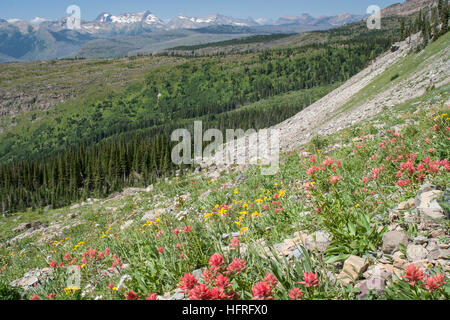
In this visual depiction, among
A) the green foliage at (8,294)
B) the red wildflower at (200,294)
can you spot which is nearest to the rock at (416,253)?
the red wildflower at (200,294)

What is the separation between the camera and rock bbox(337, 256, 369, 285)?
353cm

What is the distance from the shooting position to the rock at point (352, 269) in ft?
11.6

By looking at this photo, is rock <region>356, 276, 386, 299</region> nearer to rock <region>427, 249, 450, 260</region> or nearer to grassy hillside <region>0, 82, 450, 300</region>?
grassy hillside <region>0, 82, 450, 300</region>

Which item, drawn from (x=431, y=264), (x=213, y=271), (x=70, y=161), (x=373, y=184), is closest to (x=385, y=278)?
(x=431, y=264)

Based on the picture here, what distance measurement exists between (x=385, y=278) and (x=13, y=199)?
129 metres

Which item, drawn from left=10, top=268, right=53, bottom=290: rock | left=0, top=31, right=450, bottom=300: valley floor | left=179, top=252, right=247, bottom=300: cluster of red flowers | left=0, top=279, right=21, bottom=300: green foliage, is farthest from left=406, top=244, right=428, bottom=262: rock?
left=10, top=268, right=53, bottom=290: rock

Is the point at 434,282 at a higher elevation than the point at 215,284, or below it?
higher

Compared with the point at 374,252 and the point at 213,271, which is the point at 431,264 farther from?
the point at 213,271

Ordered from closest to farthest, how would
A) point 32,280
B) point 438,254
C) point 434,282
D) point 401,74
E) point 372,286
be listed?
point 434,282 → point 372,286 → point 438,254 → point 32,280 → point 401,74

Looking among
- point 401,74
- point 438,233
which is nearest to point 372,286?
point 438,233

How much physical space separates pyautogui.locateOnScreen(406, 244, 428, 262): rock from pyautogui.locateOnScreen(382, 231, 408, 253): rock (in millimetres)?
186

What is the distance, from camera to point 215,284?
3.34 m

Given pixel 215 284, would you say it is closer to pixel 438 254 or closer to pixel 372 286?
pixel 372 286

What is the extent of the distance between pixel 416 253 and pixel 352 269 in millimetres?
941
